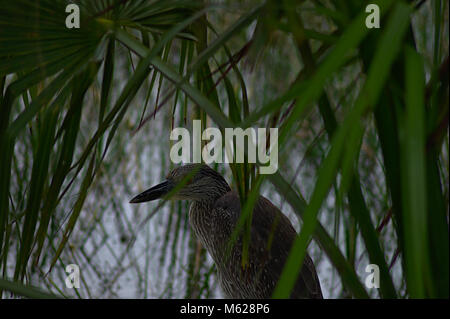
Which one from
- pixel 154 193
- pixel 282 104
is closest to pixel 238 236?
pixel 154 193

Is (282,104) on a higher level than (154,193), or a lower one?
lower

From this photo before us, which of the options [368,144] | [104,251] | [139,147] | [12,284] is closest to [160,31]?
[12,284]

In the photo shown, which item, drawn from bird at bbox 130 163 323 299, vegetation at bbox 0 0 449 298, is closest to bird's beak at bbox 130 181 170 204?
bird at bbox 130 163 323 299

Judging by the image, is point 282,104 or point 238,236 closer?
point 282,104

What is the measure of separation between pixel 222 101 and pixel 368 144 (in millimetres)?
729

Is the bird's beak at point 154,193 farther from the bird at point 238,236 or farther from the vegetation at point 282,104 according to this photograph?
the vegetation at point 282,104

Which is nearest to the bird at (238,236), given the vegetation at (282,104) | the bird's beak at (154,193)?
the bird's beak at (154,193)

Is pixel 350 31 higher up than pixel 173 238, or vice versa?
pixel 173 238

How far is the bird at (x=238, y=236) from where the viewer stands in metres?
2.12

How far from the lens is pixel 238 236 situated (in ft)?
7.30

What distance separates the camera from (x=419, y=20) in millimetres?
3439

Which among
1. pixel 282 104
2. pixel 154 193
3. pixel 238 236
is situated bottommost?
pixel 282 104

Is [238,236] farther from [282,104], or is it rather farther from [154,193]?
[282,104]

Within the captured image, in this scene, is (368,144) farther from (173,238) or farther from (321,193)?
(321,193)
